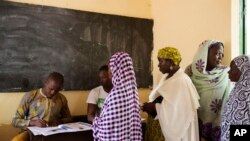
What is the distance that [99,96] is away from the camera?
331 cm

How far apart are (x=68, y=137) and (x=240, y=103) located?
143 cm

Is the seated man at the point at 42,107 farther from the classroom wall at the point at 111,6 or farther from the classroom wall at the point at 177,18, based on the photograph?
the classroom wall at the point at 111,6

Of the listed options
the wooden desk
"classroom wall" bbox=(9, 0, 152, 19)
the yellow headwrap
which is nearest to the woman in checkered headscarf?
the wooden desk

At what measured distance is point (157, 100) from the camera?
2828 mm

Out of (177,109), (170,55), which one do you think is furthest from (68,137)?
(170,55)

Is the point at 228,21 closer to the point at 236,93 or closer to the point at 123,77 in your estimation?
the point at 236,93

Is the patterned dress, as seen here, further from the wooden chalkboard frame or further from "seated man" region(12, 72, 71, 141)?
the wooden chalkboard frame

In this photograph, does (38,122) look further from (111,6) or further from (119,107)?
(111,6)

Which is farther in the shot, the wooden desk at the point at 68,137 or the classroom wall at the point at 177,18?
the classroom wall at the point at 177,18

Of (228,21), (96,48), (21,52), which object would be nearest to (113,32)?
(96,48)

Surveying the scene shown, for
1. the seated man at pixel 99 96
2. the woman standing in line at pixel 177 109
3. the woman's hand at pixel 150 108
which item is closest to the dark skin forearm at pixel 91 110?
the seated man at pixel 99 96

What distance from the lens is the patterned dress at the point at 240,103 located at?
2.30 metres

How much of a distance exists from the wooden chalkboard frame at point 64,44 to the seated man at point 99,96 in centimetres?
48

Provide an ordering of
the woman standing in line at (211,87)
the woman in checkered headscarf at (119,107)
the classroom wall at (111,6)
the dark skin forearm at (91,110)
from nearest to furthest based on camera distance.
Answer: the woman in checkered headscarf at (119,107)
the woman standing in line at (211,87)
the dark skin forearm at (91,110)
the classroom wall at (111,6)
